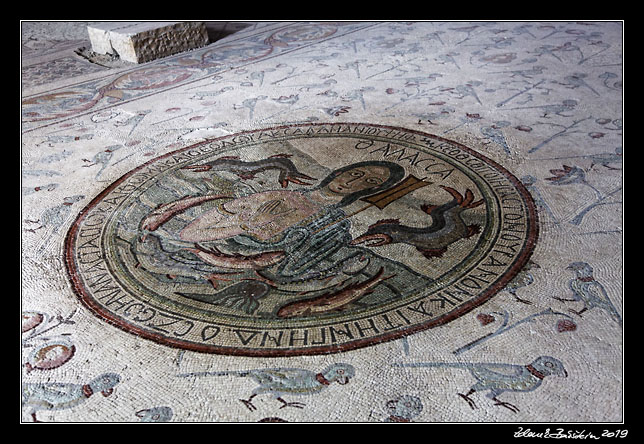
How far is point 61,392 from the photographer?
2.49 m

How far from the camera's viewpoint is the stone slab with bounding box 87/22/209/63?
7.04 m

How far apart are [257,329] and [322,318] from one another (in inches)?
12.5

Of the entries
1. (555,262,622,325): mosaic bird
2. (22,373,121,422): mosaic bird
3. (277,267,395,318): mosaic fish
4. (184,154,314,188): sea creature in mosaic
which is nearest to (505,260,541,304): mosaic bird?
(555,262,622,325): mosaic bird

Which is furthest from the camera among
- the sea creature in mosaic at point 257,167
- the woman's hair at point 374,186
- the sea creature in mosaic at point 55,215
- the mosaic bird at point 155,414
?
the sea creature in mosaic at point 257,167

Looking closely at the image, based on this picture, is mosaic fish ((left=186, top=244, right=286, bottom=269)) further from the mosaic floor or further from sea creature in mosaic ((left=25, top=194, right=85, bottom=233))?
sea creature in mosaic ((left=25, top=194, right=85, bottom=233))

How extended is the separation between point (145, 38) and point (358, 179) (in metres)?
4.32

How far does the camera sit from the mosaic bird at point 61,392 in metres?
2.43

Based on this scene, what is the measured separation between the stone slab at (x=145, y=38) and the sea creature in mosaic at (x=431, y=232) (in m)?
4.82

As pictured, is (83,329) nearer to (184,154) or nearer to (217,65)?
(184,154)

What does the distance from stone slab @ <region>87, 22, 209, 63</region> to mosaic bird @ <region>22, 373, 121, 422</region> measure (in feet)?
17.5

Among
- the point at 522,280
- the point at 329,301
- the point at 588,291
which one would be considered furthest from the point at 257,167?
the point at 588,291

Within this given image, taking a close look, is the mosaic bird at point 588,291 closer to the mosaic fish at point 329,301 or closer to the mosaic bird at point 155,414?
the mosaic fish at point 329,301

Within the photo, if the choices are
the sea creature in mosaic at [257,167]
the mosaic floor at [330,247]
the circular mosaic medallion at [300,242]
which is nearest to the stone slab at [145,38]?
the mosaic floor at [330,247]

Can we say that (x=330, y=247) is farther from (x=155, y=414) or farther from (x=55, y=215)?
(x=55, y=215)
